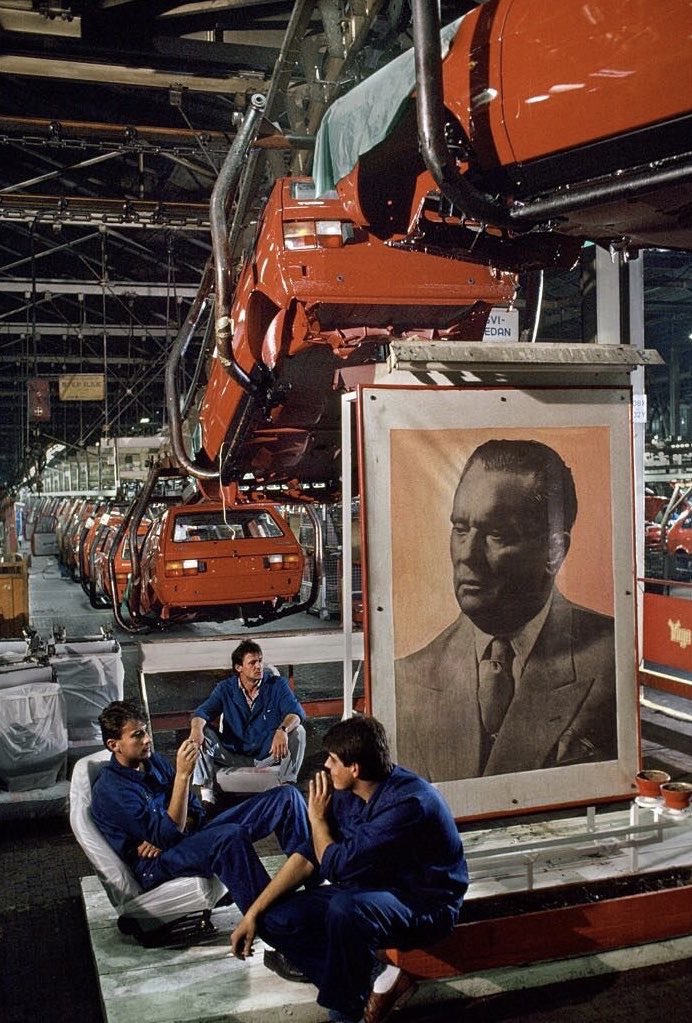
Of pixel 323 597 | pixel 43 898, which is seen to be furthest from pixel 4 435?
pixel 43 898

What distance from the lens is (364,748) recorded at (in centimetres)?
353

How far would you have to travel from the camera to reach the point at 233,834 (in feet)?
13.2

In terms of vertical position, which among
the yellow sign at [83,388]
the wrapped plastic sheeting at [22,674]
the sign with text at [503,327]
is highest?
the yellow sign at [83,388]

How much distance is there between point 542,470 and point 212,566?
8273 millimetres

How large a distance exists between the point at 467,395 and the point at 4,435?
49112 millimetres

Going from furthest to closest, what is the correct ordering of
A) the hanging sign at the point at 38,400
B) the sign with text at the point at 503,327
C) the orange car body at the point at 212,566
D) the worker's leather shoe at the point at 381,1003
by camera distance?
1. the hanging sign at the point at 38,400
2. the orange car body at the point at 212,566
3. the sign with text at the point at 503,327
4. the worker's leather shoe at the point at 381,1003

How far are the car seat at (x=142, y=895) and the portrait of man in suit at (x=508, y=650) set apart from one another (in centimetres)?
115

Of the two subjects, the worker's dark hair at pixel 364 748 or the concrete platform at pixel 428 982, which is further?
the concrete platform at pixel 428 982

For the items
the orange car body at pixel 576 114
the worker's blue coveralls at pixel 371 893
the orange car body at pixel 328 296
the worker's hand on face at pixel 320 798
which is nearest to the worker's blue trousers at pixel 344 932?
the worker's blue coveralls at pixel 371 893

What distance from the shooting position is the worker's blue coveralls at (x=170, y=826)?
162 inches

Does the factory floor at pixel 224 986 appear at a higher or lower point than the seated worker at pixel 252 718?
lower

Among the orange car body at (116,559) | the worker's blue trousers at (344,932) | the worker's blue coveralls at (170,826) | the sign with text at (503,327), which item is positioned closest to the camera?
the worker's blue trousers at (344,932)

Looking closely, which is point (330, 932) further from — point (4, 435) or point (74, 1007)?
point (4, 435)

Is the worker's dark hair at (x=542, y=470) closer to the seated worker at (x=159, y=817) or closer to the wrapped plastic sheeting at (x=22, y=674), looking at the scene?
the seated worker at (x=159, y=817)
